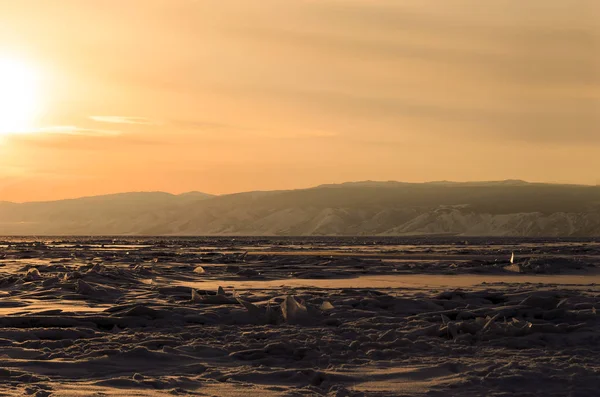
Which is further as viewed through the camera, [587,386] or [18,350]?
[18,350]

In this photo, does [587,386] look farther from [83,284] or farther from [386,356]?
[83,284]

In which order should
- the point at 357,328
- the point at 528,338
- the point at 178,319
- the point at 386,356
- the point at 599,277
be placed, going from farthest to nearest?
the point at 599,277 < the point at 178,319 < the point at 357,328 < the point at 528,338 < the point at 386,356

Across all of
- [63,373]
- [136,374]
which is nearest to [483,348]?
[136,374]

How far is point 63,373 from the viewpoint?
9914 millimetres

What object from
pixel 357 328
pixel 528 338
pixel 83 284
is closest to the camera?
pixel 528 338

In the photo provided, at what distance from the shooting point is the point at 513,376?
956 centimetres

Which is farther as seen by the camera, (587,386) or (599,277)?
(599,277)

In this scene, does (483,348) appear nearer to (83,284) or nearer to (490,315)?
(490,315)

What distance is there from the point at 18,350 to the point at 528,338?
7.76m

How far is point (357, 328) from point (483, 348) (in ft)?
8.53

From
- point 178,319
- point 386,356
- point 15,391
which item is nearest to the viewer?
point 15,391

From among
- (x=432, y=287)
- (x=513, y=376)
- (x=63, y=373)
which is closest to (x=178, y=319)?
(x=63, y=373)

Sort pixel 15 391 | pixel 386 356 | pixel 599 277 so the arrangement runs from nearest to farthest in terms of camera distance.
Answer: pixel 15 391, pixel 386 356, pixel 599 277

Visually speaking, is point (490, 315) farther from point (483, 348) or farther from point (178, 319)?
point (178, 319)
